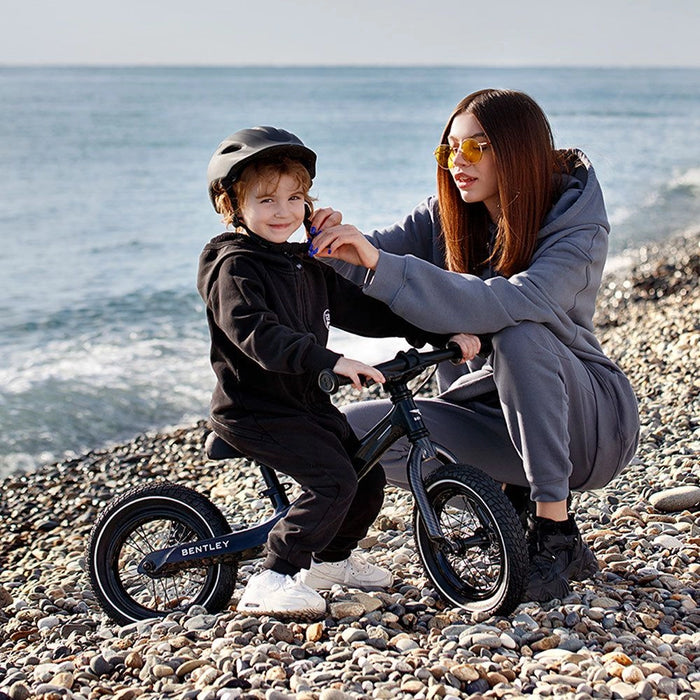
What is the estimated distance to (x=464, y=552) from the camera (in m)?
3.79

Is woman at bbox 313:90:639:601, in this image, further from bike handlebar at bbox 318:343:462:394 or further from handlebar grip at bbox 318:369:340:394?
handlebar grip at bbox 318:369:340:394

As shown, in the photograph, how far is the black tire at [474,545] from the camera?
360cm

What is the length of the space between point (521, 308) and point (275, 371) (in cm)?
100

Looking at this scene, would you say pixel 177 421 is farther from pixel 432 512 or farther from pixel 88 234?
pixel 88 234

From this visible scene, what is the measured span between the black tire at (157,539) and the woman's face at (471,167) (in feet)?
5.59

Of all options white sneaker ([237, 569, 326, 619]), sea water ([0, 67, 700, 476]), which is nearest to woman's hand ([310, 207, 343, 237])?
white sneaker ([237, 569, 326, 619])

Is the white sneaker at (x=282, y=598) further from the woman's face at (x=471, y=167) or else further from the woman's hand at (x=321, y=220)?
the woman's face at (x=471, y=167)

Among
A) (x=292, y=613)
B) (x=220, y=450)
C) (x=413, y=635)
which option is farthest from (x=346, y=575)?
(x=220, y=450)

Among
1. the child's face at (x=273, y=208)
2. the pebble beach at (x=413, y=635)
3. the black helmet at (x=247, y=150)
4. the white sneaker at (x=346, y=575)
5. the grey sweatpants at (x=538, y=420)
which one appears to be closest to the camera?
the pebble beach at (x=413, y=635)

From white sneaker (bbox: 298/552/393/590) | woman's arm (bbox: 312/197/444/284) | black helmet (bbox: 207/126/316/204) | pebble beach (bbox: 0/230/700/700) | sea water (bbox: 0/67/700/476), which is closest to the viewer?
pebble beach (bbox: 0/230/700/700)

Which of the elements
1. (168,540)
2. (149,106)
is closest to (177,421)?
(168,540)

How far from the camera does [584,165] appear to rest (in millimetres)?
4418

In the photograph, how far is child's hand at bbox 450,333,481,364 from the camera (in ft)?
12.6

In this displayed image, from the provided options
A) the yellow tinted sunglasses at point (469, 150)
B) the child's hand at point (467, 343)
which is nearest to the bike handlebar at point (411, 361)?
the child's hand at point (467, 343)
